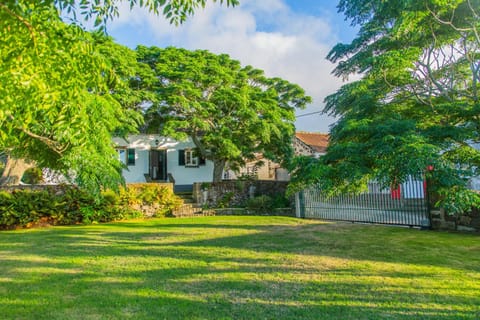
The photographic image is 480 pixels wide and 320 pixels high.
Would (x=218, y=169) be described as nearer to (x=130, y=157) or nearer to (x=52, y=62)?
(x=130, y=157)

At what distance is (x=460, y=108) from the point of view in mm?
6340

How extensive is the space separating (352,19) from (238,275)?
20.9 feet

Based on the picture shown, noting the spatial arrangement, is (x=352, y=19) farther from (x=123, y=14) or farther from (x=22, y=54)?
(x=22, y=54)

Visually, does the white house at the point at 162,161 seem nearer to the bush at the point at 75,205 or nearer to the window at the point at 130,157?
the window at the point at 130,157

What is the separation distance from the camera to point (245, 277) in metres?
5.23

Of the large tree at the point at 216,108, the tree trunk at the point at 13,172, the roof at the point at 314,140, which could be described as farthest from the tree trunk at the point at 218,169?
the tree trunk at the point at 13,172

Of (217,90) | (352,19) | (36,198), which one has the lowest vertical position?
(36,198)

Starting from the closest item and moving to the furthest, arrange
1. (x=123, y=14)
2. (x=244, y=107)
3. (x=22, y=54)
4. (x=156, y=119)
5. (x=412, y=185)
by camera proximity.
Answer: (x=22, y=54) < (x=123, y=14) < (x=412, y=185) < (x=244, y=107) < (x=156, y=119)

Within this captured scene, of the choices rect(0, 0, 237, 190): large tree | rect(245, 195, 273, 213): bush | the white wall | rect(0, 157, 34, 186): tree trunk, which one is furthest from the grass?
the white wall

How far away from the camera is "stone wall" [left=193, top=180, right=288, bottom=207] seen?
17406 mm

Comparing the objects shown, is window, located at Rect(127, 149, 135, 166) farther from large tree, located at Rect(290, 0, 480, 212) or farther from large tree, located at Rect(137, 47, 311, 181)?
large tree, located at Rect(290, 0, 480, 212)

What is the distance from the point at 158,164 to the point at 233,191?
607 cm

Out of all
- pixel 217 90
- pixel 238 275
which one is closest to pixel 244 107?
pixel 217 90

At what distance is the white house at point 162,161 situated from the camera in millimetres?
19859
